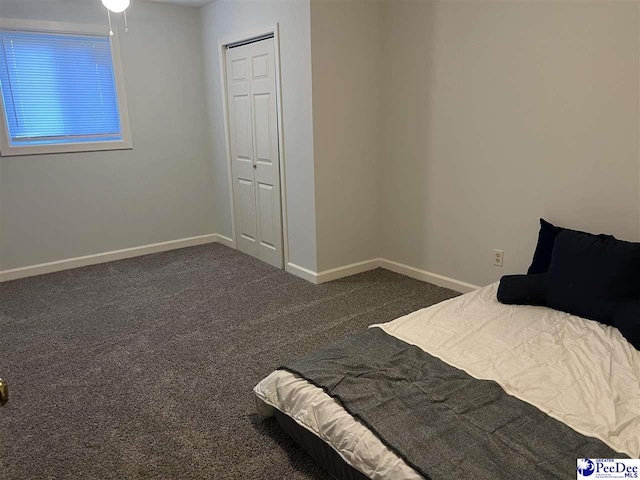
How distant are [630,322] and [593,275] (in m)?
0.30

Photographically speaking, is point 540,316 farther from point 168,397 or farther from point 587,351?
point 168,397

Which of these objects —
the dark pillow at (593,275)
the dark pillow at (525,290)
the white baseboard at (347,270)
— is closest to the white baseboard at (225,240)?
the white baseboard at (347,270)

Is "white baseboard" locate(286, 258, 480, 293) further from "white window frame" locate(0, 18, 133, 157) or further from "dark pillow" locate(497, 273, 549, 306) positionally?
"white window frame" locate(0, 18, 133, 157)

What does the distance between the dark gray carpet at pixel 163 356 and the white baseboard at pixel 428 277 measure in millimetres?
80

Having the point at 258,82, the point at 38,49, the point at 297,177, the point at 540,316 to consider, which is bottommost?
the point at 540,316

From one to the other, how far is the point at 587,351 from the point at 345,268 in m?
2.15

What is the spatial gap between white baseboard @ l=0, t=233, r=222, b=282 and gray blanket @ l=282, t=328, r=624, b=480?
318 cm

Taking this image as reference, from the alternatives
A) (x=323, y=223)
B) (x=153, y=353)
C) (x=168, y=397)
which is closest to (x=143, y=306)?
(x=153, y=353)

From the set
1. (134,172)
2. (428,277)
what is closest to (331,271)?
(428,277)

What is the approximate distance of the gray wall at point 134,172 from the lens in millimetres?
4023

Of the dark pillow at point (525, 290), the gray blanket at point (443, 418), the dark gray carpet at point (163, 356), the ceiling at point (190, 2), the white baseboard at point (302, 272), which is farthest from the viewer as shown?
the ceiling at point (190, 2)

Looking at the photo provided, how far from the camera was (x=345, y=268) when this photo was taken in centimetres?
395

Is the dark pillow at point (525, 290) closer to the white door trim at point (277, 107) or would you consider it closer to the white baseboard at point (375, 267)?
the white baseboard at point (375, 267)

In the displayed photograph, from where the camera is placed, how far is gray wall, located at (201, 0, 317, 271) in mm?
3463
